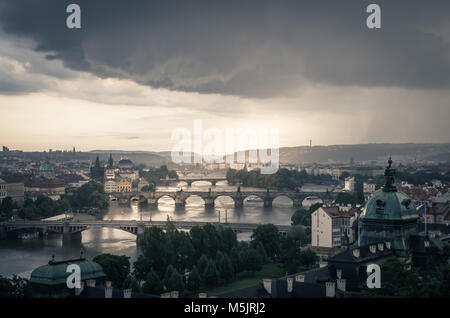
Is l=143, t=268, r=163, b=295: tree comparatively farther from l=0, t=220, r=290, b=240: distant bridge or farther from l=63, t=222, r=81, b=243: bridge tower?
l=63, t=222, r=81, b=243: bridge tower

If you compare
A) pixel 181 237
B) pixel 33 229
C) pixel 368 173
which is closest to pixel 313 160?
pixel 368 173

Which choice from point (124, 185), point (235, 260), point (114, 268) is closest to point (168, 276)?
point (114, 268)

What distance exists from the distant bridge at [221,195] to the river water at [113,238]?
930 mm

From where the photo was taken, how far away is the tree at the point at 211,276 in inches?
1056

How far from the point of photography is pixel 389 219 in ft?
77.3

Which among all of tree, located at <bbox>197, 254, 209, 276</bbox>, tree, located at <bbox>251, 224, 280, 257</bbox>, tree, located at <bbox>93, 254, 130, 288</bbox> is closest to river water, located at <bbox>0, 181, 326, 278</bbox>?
tree, located at <bbox>93, 254, 130, 288</bbox>

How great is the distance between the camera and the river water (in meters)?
36.2

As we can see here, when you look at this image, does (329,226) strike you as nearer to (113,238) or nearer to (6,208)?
(113,238)

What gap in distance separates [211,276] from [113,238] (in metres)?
19.1

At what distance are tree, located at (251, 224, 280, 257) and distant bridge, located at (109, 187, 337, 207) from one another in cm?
3487

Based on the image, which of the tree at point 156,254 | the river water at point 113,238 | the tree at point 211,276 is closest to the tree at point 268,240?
the tree at point 156,254
